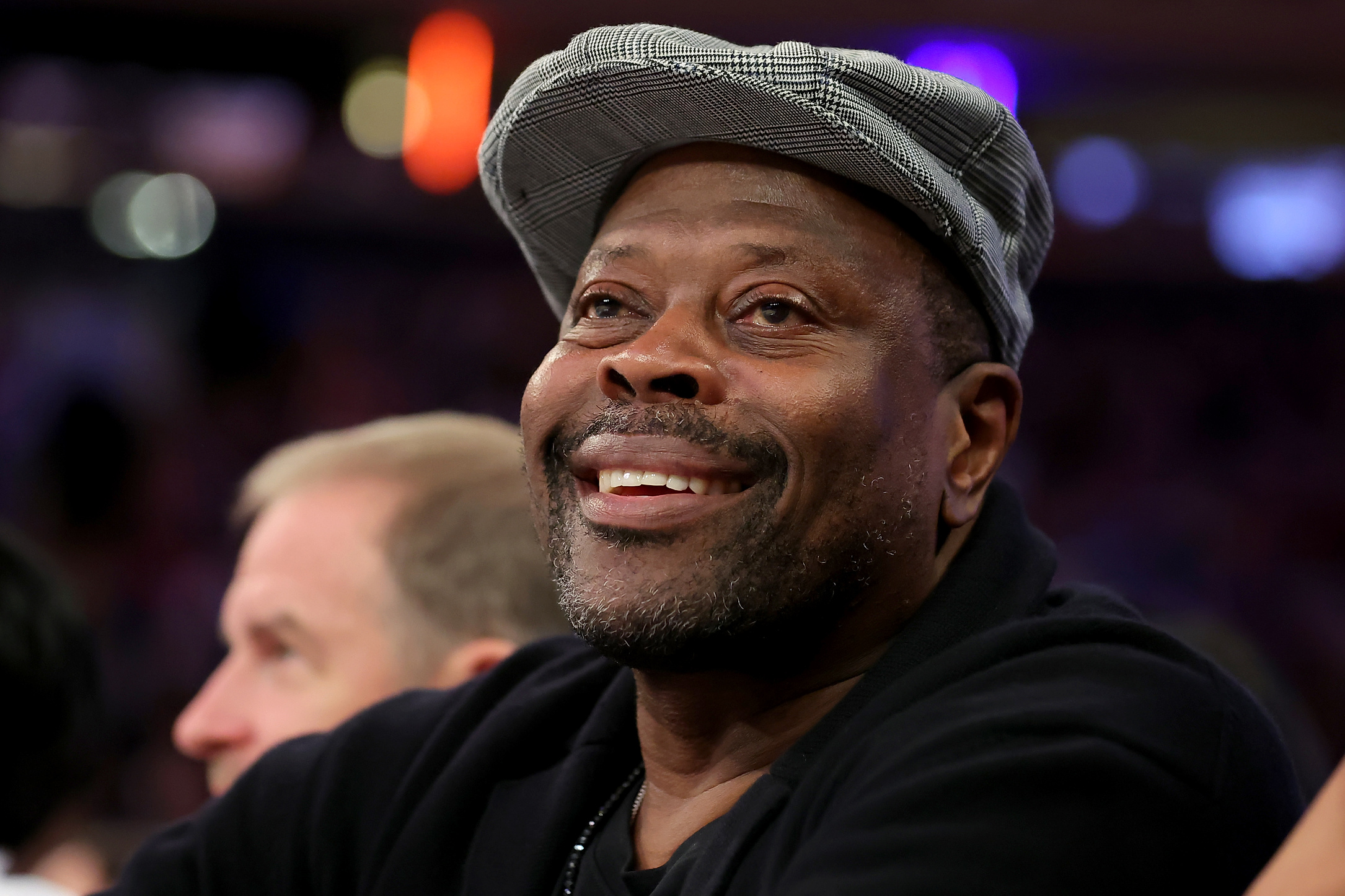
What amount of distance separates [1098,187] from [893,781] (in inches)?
270

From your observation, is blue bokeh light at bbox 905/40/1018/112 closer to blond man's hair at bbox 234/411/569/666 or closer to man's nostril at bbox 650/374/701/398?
blond man's hair at bbox 234/411/569/666

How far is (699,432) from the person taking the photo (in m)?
1.37

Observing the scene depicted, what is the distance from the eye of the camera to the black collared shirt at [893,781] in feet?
3.53

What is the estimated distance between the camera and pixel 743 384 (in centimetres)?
140

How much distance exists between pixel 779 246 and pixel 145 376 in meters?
6.73

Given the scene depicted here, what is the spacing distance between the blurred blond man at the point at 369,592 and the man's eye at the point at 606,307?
2.42 ft

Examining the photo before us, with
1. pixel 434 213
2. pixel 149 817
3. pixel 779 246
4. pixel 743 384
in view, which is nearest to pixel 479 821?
pixel 743 384

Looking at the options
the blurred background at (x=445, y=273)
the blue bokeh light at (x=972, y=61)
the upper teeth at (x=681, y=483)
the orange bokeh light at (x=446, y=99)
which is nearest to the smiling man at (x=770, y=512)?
the upper teeth at (x=681, y=483)

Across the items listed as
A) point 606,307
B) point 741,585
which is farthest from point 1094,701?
point 606,307

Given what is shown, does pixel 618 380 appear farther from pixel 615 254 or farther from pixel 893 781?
pixel 893 781

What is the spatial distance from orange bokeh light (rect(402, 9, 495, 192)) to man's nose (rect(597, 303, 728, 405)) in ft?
17.5

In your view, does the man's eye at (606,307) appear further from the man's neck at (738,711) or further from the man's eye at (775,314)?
the man's neck at (738,711)

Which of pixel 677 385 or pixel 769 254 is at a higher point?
pixel 769 254

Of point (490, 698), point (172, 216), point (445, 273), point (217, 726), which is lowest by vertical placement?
point (445, 273)
